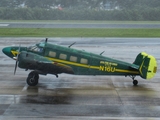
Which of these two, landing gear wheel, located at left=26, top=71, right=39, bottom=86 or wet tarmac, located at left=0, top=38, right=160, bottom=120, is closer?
wet tarmac, located at left=0, top=38, right=160, bottom=120

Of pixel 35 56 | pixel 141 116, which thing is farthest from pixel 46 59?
pixel 141 116

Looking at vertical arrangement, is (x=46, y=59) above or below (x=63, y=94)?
above

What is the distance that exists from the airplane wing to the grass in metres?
26.2

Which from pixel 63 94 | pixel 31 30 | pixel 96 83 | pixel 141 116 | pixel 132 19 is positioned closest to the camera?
pixel 141 116

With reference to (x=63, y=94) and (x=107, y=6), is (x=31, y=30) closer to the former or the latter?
(x=63, y=94)

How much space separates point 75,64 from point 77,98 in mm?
3518

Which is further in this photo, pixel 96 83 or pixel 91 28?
pixel 91 28

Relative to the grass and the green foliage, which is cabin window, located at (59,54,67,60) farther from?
the green foliage

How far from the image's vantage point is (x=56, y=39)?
142ft

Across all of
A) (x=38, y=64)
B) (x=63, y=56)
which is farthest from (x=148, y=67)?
(x=38, y=64)

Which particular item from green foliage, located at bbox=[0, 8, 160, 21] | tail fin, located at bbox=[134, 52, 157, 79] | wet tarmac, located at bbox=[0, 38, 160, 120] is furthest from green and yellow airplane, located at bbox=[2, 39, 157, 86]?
green foliage, located at bbox=[0, 8, 160, 21]

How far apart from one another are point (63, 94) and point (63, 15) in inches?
2060

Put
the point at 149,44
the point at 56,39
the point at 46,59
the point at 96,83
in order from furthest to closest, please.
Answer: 1. the point at 56,39
2. the point at 149,44
3. the point at 96,83
4. the point at 46,59

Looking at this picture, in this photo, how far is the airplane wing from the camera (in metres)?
20.5
